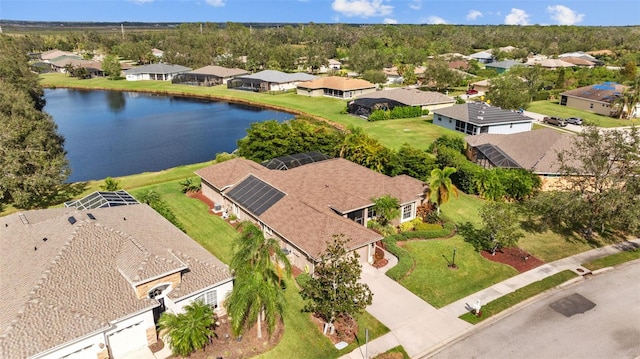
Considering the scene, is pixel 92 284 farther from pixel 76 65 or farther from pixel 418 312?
pixel 76 65

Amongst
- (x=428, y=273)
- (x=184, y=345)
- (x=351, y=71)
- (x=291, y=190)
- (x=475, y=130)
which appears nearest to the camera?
(x=184, y=345)

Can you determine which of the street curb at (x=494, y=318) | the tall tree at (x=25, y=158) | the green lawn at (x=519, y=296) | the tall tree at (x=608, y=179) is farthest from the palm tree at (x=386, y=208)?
the tall tree at (x=25, y=158)

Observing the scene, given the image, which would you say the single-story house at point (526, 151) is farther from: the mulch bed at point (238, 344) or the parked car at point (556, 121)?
the mulch bed at point (238, 344)

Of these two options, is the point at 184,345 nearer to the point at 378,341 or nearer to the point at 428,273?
the point at 378,341

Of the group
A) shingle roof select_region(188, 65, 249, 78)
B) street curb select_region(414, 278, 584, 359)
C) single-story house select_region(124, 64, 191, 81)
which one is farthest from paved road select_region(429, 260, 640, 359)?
single-story house select_region(124, 64, 191, 81)

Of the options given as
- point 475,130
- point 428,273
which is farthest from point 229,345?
point 475,130

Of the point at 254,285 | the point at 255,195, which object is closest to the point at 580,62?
the point at 255,195

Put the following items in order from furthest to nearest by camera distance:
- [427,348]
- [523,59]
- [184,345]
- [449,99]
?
[523,59]
[449,99]
[427,348]
[184,345]
